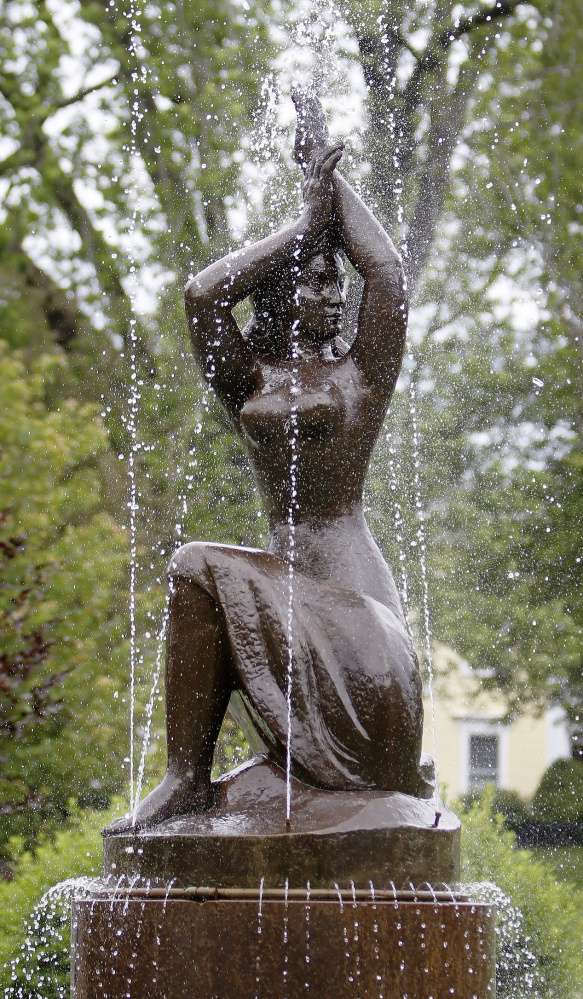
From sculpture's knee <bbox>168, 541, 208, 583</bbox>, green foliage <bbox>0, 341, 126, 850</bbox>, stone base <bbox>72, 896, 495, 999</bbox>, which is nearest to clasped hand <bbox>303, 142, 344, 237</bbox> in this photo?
sculpture's knee <bbox>168, 541, 208, 583</bbox>

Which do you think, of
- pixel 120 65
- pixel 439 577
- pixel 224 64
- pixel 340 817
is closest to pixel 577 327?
pixel 439 577

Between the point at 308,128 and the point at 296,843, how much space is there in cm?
221

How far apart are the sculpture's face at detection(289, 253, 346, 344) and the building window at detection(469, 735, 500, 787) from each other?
47.3ft

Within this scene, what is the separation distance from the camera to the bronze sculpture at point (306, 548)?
119 inches

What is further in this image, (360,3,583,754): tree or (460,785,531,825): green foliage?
(460,785,531,825): green foliage

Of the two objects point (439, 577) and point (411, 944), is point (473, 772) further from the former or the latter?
point (411, 944)

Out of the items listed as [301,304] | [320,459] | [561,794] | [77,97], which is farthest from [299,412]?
[77,97]

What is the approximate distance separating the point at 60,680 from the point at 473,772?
31.1 ft

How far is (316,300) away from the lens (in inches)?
141

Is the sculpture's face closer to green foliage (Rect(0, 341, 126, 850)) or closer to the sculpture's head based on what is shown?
the sculpture's head

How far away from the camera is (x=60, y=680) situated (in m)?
9.41

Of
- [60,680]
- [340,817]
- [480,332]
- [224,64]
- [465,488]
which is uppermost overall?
[224,64]

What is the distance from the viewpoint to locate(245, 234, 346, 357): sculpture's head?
357cm

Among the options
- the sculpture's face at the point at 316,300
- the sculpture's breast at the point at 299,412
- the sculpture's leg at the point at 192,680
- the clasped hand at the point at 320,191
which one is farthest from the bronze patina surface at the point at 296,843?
the clasped hand at the point at 320,191
